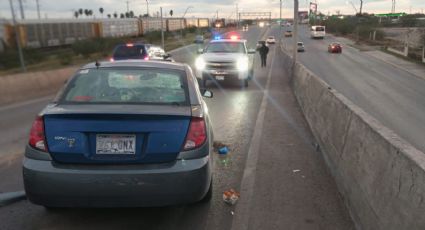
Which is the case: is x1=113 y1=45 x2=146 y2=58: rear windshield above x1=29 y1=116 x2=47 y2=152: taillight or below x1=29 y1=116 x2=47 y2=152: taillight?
below

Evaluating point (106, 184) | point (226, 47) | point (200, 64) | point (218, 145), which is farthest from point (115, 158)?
point (226, 47)

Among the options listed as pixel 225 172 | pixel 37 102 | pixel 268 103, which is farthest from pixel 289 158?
pixel 37 102

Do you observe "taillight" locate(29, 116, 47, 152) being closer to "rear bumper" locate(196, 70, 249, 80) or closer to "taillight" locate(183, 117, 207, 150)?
"taillight" locate(183, 117, 207, 150)

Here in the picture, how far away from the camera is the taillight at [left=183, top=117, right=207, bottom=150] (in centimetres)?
397

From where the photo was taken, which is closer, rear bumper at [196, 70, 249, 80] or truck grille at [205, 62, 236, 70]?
rear bumper at [196, 70, 249, 80]

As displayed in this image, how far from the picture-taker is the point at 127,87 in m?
4.65

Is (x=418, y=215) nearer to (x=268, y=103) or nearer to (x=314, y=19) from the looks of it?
(x=268, y=103)

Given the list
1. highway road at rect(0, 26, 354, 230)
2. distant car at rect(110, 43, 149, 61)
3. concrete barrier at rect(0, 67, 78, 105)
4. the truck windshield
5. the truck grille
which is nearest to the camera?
highway road at rect(0, 26, 354, 230)

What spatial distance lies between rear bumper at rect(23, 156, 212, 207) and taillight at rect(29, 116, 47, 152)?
130mm

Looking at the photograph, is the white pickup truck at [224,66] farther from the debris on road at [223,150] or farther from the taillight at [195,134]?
the taillight at [195,134]

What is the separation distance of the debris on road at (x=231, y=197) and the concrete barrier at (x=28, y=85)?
36.2 feet

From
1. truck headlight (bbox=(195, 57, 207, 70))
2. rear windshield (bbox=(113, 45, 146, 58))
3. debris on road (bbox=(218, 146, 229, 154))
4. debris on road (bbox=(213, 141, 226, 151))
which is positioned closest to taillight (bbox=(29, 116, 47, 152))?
debris on road (bbox=(218, 146, 229, 154))

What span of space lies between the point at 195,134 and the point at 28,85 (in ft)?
43.3

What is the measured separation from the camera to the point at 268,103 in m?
13.1
